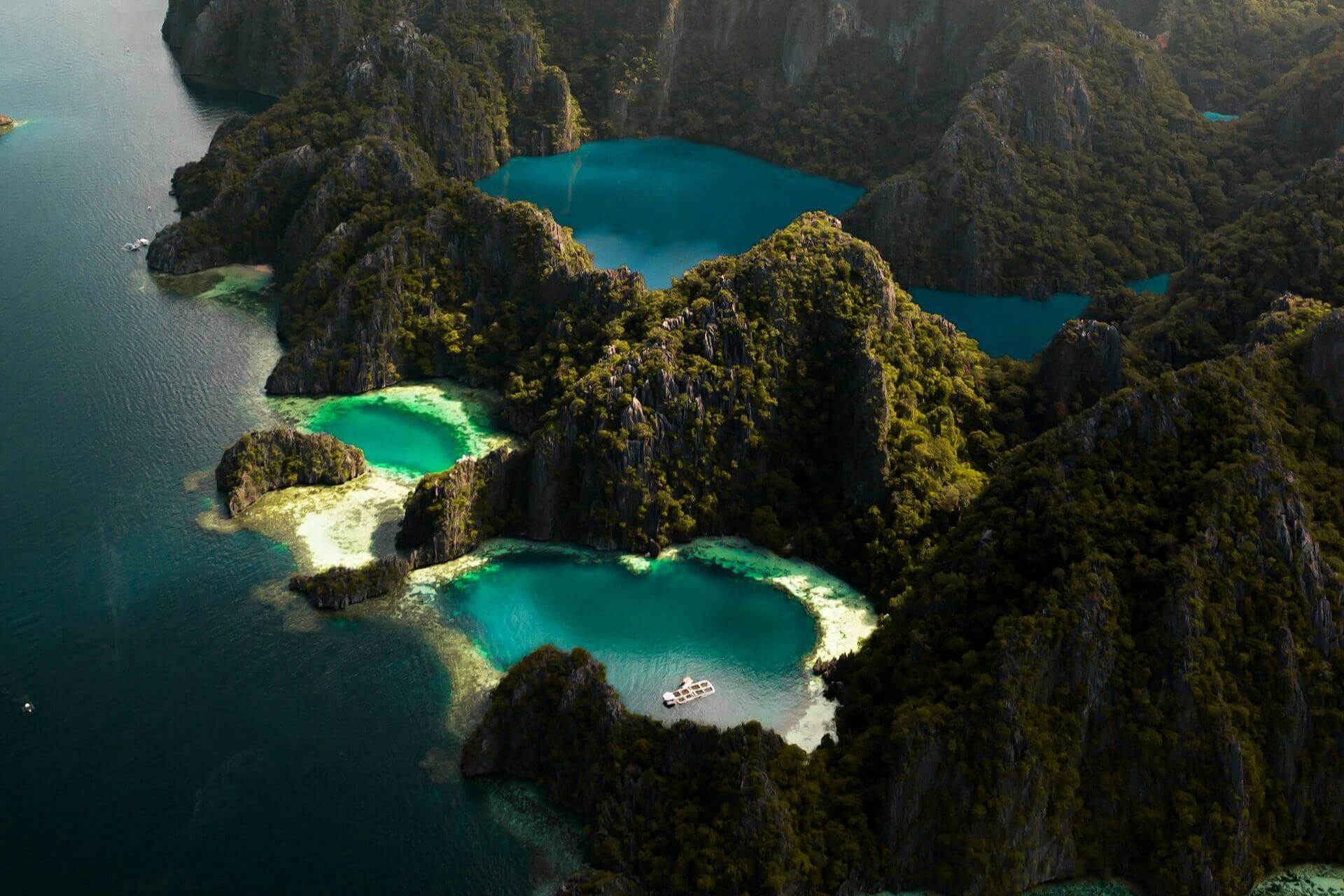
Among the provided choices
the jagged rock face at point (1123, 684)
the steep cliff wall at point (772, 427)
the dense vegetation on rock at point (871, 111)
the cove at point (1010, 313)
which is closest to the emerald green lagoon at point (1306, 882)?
the jagged rock face at point (1123, 684)

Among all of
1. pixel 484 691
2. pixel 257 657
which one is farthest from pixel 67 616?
pixel 484 691

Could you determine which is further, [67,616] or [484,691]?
[67,616]

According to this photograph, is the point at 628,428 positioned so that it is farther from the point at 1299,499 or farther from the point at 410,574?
the point at 1299,499

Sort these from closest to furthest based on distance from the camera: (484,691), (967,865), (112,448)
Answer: (967,865) → (484,691) → (112,448)

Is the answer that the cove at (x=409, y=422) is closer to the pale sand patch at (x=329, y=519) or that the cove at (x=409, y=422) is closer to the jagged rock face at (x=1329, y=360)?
the pale sand patch at (x=329, y=519)

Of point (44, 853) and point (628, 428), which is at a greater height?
point (628, 428)

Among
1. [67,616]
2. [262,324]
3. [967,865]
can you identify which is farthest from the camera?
[262,324]

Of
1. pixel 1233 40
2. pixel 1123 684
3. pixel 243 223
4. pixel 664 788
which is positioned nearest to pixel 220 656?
pixel 664 788

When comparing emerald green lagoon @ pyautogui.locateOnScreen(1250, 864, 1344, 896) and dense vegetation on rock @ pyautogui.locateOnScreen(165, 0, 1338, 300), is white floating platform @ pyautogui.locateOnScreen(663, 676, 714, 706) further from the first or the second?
dense vegetation on rock @ pyautogui.locateOnScreen(165, 0, 1338, 300)
